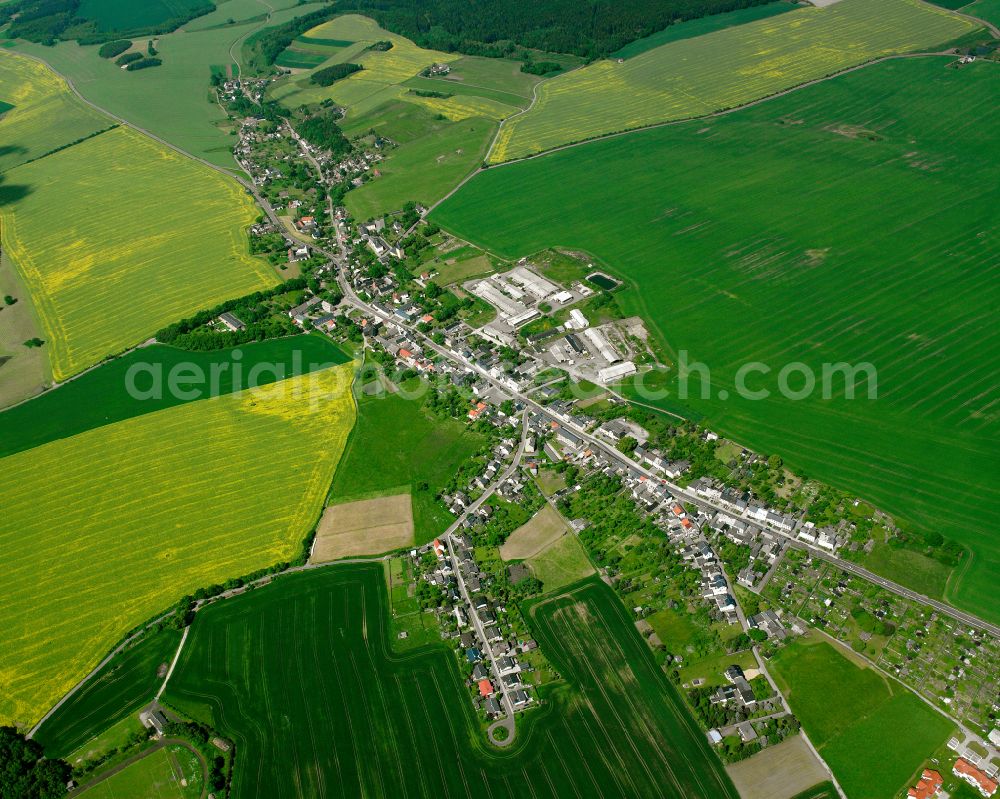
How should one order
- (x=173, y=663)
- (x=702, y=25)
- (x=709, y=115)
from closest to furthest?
(x=173, y=663), (x=709, y=115), (x=702, y=25)

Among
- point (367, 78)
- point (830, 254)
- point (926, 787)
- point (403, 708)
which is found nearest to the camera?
point (926, 787)

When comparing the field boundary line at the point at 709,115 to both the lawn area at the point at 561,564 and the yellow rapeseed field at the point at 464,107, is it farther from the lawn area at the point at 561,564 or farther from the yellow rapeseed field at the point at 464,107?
the lawn area at the point at 561,564

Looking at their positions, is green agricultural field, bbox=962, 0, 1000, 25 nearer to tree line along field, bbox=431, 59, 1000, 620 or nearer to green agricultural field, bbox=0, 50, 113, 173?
tree line along field, bbox=431, 59, 1000, 620

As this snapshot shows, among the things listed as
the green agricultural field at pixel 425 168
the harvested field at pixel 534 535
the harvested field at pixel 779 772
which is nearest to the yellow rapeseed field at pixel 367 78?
the green agricultural field at pixel 425 168

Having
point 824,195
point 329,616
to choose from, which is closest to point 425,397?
point 329,616

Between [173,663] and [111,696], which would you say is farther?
[173,663]

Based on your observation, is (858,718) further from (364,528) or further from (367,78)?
(367,78)

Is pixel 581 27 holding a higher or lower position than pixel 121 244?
higher

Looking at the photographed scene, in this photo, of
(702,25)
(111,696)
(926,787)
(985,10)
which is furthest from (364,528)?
(985,10)
